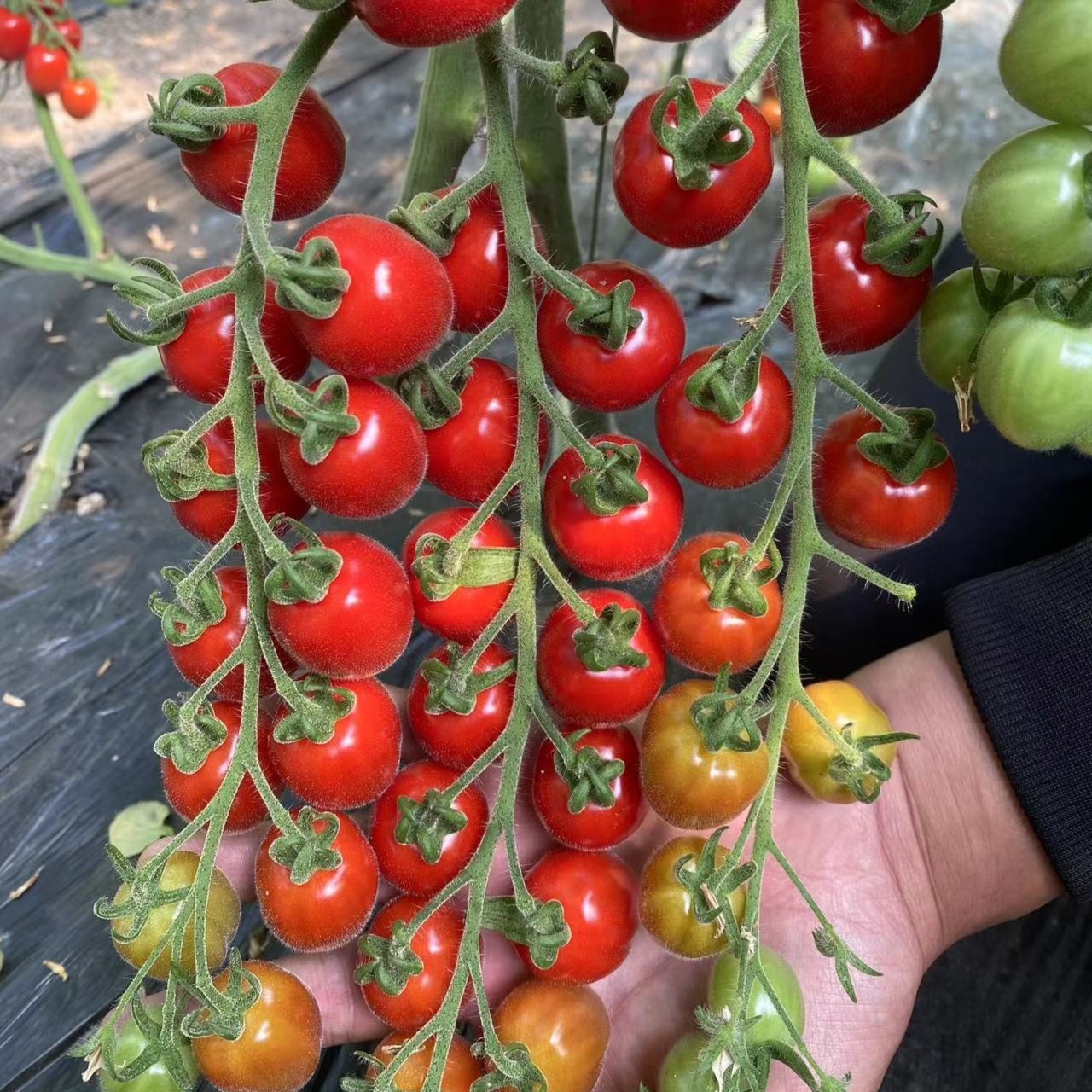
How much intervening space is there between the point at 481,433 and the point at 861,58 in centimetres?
20

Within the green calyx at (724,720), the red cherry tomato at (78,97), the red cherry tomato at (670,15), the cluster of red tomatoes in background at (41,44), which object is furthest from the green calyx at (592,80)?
the red cherry tomato at (78,97)

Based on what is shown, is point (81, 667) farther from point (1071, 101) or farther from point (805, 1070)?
point (1071, 101)

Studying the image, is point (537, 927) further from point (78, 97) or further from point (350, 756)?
point (78, 97)

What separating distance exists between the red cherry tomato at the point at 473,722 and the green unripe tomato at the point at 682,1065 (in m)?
0.16

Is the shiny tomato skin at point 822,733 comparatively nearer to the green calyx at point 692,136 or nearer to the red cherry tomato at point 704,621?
the red cherry tomato at point 704,621

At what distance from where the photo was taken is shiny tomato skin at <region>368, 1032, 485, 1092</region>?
1.39 ft

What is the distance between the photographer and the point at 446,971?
44 cm

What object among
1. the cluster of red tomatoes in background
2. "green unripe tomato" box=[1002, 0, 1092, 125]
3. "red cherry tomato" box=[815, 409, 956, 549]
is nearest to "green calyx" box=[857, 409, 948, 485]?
"red cherry tomato" box=[815, 409, 956, 549]

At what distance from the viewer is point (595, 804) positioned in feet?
1.45

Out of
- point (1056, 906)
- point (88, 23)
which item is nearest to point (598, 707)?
point (1056, 906)

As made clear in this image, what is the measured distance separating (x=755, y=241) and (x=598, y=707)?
3.32ft

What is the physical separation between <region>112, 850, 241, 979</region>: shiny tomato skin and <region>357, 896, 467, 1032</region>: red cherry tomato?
0.07 metres

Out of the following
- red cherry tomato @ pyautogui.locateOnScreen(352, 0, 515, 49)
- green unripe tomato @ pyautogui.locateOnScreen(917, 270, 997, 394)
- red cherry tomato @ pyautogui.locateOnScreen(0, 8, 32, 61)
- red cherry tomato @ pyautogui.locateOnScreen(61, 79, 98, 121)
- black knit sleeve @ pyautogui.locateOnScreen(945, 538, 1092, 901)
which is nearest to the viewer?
red cherry tomato @ pyautogui.locateOnScreen(352, 0, 515, 49)

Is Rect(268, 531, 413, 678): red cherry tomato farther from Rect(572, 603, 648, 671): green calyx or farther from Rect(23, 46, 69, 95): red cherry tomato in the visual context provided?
Rect(23, 46, 69, 95): red cherry tomato
